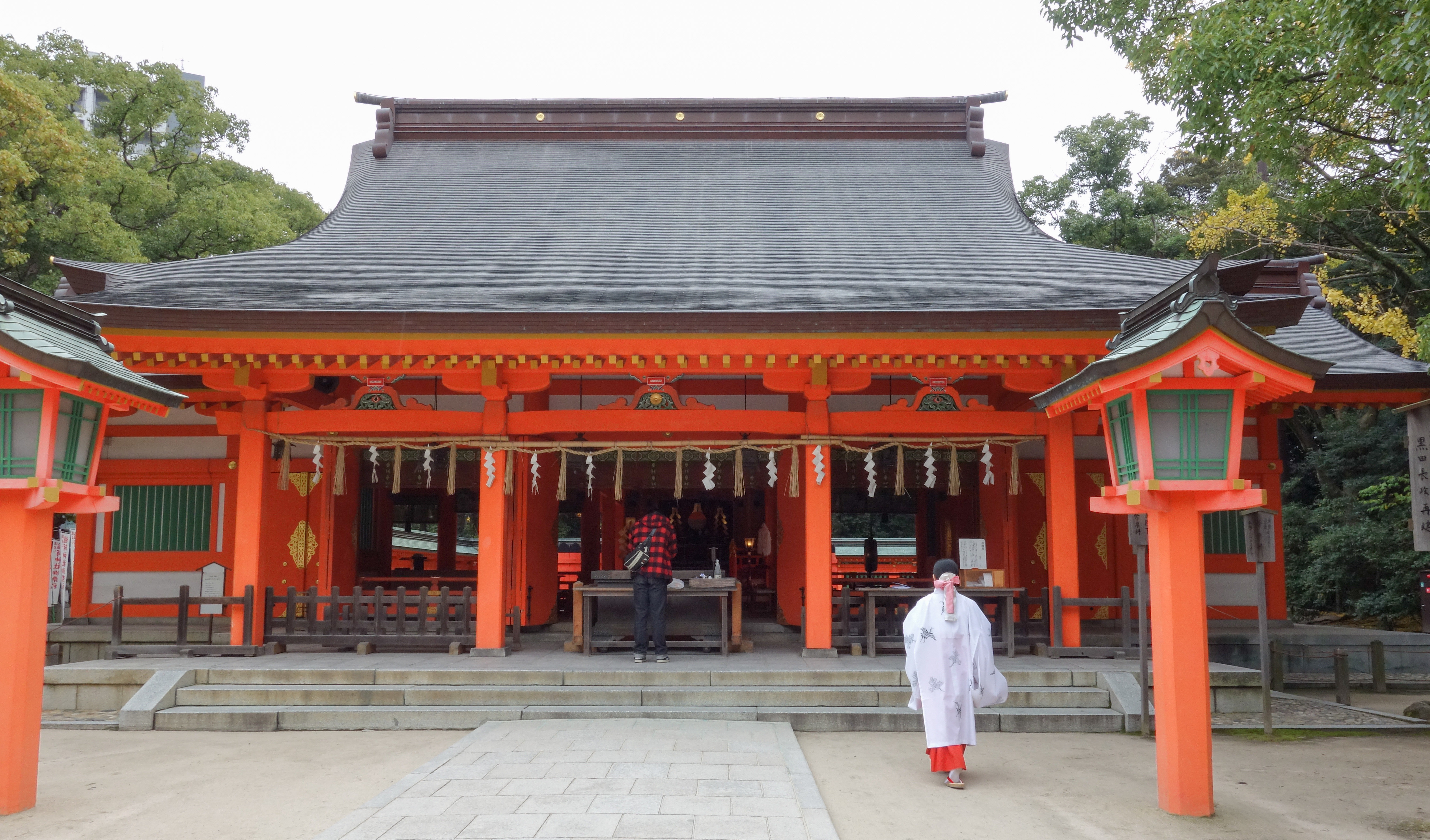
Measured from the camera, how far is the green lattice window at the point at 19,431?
5.04m

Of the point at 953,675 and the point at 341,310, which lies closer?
the point at 953,675

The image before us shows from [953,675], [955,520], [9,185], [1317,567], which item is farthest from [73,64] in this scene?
[1317,567]

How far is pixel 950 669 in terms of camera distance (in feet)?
18.7

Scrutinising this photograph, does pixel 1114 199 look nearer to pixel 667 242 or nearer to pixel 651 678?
pixel 667 242

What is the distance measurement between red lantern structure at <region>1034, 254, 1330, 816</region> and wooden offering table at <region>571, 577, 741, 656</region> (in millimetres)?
4438

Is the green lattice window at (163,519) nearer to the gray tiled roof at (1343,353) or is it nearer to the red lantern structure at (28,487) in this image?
the red lantern structure at (28,487)

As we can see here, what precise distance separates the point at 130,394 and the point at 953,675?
5277 mm

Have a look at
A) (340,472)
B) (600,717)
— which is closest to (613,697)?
(600,717)

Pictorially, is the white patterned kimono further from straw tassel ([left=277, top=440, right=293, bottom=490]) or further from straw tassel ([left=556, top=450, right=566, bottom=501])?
straw tassel ([left=277, top=440, right=293, bottom=490])

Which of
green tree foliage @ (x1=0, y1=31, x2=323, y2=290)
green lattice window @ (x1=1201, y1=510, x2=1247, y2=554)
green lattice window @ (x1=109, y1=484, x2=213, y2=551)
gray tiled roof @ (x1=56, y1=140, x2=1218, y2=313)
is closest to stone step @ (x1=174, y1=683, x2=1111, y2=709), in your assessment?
gray tiled roof @ (x1=56, y1=140, x2=1218, y2=313)

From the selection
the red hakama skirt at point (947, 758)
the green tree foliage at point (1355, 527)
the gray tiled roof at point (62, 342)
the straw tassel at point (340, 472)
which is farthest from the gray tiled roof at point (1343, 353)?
the gray tiled roof at point (62, 342)

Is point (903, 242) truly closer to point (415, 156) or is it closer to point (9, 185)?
point (415, 156)

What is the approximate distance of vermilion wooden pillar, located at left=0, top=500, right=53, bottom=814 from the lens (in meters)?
5.06

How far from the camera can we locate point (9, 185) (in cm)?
1374
